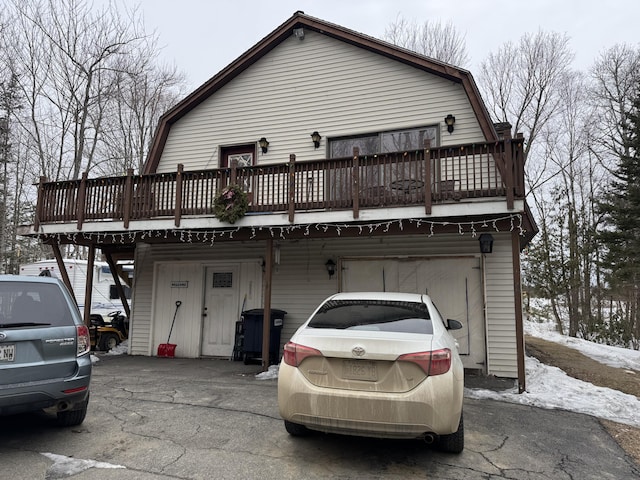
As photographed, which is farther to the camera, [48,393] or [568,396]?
[568,396]

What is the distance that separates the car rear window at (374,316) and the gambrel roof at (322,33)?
5.54 m

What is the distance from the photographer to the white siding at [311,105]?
9.40 metres

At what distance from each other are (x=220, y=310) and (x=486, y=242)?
625 cm

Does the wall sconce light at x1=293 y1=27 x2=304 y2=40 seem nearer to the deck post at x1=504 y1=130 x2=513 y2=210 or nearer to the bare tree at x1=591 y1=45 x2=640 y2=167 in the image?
the deck post at x1=504 y1=130 x2=513 y2=210

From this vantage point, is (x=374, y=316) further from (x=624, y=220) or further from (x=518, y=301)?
(x=624, y=220)

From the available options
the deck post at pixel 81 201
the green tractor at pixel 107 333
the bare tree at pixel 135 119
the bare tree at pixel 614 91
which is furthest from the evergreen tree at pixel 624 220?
the bare tree at pixel 135 119

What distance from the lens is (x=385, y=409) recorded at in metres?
3.39

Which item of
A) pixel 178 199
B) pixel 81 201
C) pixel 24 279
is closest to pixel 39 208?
pixel 81 201

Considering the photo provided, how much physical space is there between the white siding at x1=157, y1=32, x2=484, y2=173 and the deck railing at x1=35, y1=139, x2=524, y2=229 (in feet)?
5.84

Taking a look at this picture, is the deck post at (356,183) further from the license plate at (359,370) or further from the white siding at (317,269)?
the license plate at (359,370)

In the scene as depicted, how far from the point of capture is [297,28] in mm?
10523

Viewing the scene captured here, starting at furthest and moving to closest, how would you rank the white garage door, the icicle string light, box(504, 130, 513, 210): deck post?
the white garage door
the icicle string light
box(504, 130, 513, 210): deck post

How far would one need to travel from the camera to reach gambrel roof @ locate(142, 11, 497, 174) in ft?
28.6

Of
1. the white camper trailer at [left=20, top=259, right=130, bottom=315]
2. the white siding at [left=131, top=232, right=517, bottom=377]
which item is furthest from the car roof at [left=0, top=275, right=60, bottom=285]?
the white camper trailer at [left=20, top=259, right=130, bottom=315]
